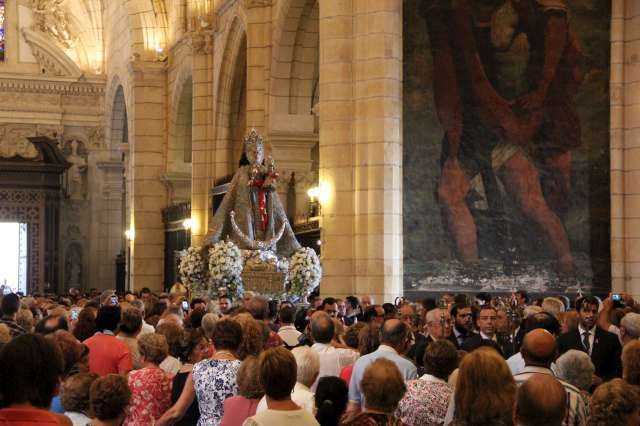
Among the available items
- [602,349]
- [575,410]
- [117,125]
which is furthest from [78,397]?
[117,125]

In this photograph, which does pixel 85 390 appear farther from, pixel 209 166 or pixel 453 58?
pixel 209 166

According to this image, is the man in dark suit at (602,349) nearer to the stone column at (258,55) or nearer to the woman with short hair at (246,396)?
the woman with short hair at (246,396)

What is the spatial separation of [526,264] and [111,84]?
23.0 metres

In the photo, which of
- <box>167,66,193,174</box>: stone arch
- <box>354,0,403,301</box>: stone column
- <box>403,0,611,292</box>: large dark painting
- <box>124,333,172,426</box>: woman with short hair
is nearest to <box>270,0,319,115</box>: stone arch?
<box>354,0,403,301</box>: stone column

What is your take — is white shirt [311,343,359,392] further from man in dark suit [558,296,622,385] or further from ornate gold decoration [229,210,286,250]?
ornate gold decoration [229,210,286,250]

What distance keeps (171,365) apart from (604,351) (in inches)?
142

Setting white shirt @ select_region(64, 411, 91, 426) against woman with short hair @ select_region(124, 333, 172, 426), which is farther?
woman with short hair @ select_region(124, 333, 172, 426)

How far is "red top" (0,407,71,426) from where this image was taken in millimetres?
4289

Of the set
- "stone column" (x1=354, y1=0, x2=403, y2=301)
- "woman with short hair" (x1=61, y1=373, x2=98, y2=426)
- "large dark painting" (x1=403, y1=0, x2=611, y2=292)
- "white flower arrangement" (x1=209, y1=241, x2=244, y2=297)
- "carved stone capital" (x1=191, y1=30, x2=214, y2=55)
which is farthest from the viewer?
"carved stone capital" (x1=191, y1=30, x2=214, y2=55)

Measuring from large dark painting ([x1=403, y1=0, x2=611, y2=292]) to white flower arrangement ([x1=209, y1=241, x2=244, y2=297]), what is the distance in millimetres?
2870

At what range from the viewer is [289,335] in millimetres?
11039

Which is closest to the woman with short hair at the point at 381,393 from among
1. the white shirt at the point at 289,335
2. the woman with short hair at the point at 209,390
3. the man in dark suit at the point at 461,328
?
the woman with short hair at the point at 209,390

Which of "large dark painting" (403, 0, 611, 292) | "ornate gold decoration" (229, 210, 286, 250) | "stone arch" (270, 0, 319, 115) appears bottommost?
"ornate gold decoration" (229, 210, 286, 250)

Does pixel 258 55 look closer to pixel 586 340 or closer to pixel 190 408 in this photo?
pixel 586 340
